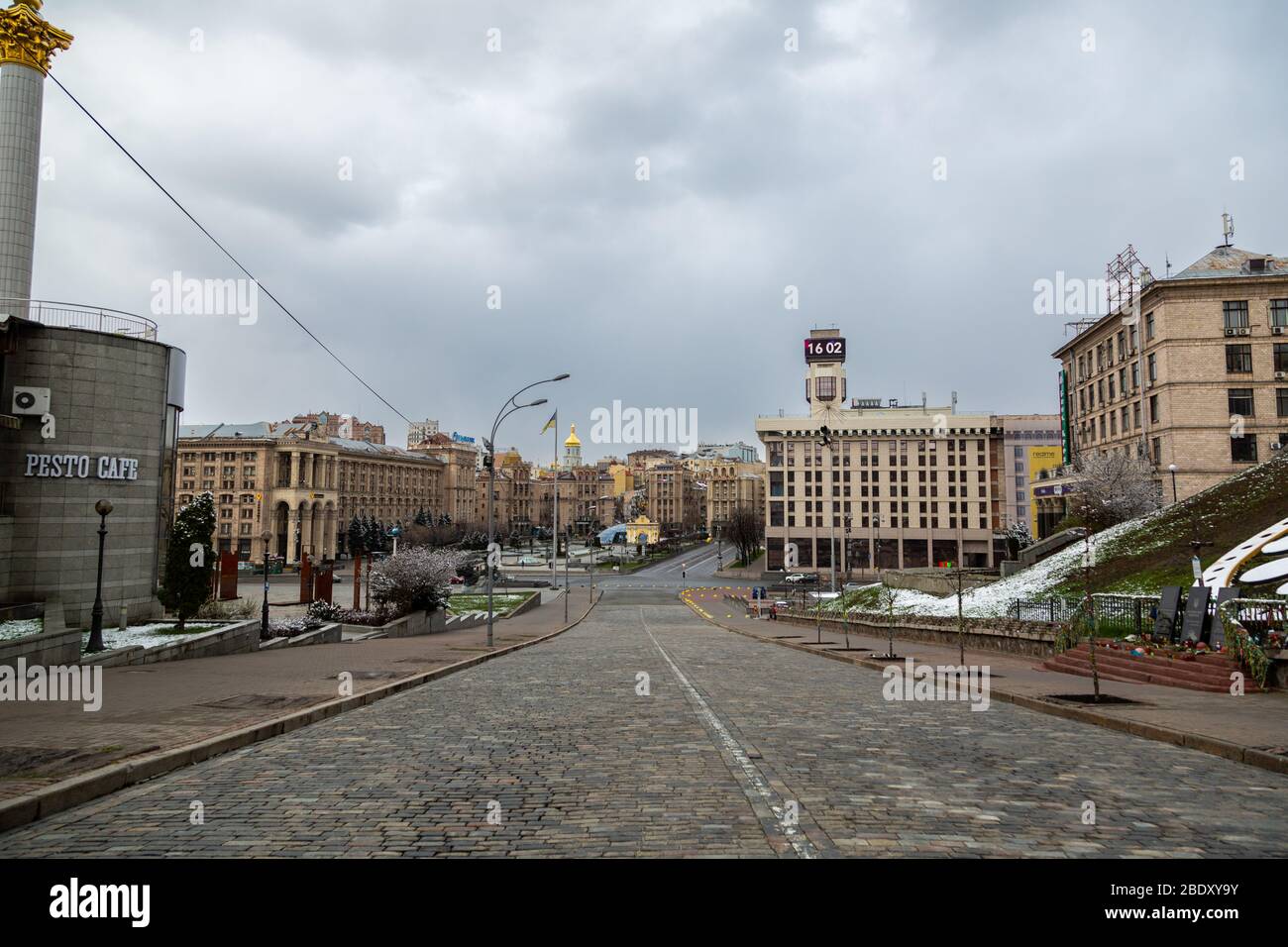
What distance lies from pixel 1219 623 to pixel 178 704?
64.5ft

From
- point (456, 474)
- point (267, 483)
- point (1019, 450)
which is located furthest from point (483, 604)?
point (456, 474)

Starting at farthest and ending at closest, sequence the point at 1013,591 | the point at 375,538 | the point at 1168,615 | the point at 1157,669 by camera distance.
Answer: the point at 375,538 → the point at 1013,591 → the point at 1168,615 → the point at 1157,669

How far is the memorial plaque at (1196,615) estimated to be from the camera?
54.6 feet

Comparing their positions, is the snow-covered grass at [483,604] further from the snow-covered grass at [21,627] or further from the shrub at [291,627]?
the snow-covered grass at [21,627]

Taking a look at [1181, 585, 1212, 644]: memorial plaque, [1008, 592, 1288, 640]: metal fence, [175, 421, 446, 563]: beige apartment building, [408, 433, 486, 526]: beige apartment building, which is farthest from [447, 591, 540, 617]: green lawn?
[408, 433, 486, 526]: beige apartment building

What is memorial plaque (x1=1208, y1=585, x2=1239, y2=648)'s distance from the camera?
15.9m

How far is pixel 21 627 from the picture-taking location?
60.6 ft

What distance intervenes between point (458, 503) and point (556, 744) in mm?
174429

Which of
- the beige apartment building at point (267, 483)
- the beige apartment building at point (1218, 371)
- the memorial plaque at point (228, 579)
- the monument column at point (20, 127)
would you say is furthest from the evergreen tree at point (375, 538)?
the beige apartment building at point (1218, 371)

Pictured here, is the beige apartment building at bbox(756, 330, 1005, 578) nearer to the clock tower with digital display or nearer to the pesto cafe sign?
the clock tower with digital display

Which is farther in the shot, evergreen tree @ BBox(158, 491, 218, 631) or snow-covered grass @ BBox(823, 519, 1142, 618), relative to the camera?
snow-covered grass @ BBox(823, 519, 1142, 618)

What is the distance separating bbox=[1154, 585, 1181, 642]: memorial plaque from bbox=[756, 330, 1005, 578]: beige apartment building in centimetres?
8413

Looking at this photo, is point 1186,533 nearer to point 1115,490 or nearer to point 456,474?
point 1115,490
